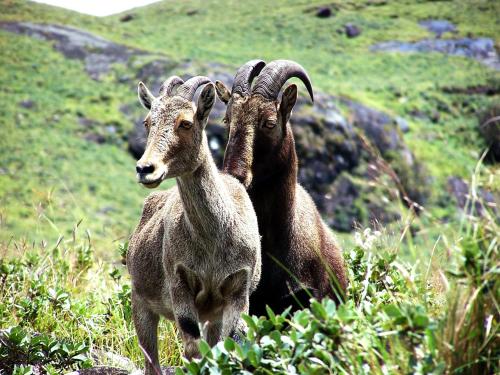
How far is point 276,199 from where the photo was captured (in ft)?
24.6

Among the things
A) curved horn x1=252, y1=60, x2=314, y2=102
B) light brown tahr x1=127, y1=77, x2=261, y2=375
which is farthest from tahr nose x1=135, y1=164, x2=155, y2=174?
curved horn x1=252, y1=60, x2=314, y2=102

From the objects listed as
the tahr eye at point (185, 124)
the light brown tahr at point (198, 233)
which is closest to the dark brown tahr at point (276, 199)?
the light brown tahr at point (198, 233)

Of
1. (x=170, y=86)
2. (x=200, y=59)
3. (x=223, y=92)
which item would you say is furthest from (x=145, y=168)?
(x=200, y=59)

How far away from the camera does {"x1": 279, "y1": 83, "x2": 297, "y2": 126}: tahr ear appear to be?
781 cm

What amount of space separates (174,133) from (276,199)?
1.99 m

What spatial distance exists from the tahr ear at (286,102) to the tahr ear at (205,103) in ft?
5.68

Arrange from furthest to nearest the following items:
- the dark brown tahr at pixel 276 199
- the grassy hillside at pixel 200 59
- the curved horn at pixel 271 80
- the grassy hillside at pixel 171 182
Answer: the grassy hillside at pixel 200 59, the curved horn at pixel 271 80, the dark brown tahr at pixel 276 199, the grassy hillside at pixel 171 182

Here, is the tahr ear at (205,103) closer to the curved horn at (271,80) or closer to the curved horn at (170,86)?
the curved horn at (170,86)

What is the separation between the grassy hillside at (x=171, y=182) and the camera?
4.01 metres

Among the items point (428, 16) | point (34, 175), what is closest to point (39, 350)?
point (34, 175)

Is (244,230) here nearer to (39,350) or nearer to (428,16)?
(39,350)

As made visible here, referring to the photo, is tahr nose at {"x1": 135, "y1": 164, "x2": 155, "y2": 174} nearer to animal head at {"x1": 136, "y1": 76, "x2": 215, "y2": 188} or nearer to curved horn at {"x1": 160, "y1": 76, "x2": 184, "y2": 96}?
animal head at {"x1": 136, "y1": 76, "x2": 215, "y2": 188}

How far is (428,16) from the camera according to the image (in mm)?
89125

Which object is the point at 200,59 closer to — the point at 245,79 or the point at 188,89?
the point at 245,79
